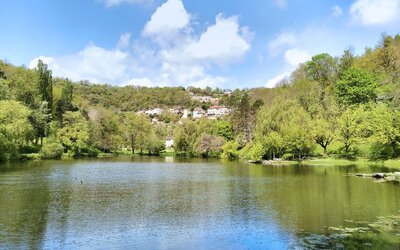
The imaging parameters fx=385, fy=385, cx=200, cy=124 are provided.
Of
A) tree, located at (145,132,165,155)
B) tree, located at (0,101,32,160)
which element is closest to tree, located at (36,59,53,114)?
tree, located at (0,101,32,160)

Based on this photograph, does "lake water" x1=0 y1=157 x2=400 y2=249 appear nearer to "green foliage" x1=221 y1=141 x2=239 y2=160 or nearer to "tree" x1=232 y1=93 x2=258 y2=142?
"green foliage" x1=221 y1=141 x2=239 y2=160

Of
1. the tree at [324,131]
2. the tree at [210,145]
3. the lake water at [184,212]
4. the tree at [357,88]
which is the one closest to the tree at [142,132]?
the tree at [210,145]

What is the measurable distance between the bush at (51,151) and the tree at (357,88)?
73.2 meters


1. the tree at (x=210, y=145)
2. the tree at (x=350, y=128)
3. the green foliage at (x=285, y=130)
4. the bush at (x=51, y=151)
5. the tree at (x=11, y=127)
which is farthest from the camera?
the tree at (x=210, y=145)

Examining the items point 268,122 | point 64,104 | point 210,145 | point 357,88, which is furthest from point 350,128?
point 64,104

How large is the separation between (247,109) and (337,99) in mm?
30057

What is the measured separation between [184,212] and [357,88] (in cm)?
7876

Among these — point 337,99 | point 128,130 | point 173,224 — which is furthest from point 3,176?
point 128,130

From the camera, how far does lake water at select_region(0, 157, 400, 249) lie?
2117 cm

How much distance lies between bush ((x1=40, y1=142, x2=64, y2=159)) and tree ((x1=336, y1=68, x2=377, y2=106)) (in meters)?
73.2

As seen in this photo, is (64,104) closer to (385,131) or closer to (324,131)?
(324,131)

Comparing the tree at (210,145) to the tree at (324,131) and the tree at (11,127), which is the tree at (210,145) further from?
the tree at (11,127)

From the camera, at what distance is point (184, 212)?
97.4 feet

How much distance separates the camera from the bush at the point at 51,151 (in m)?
93.2
